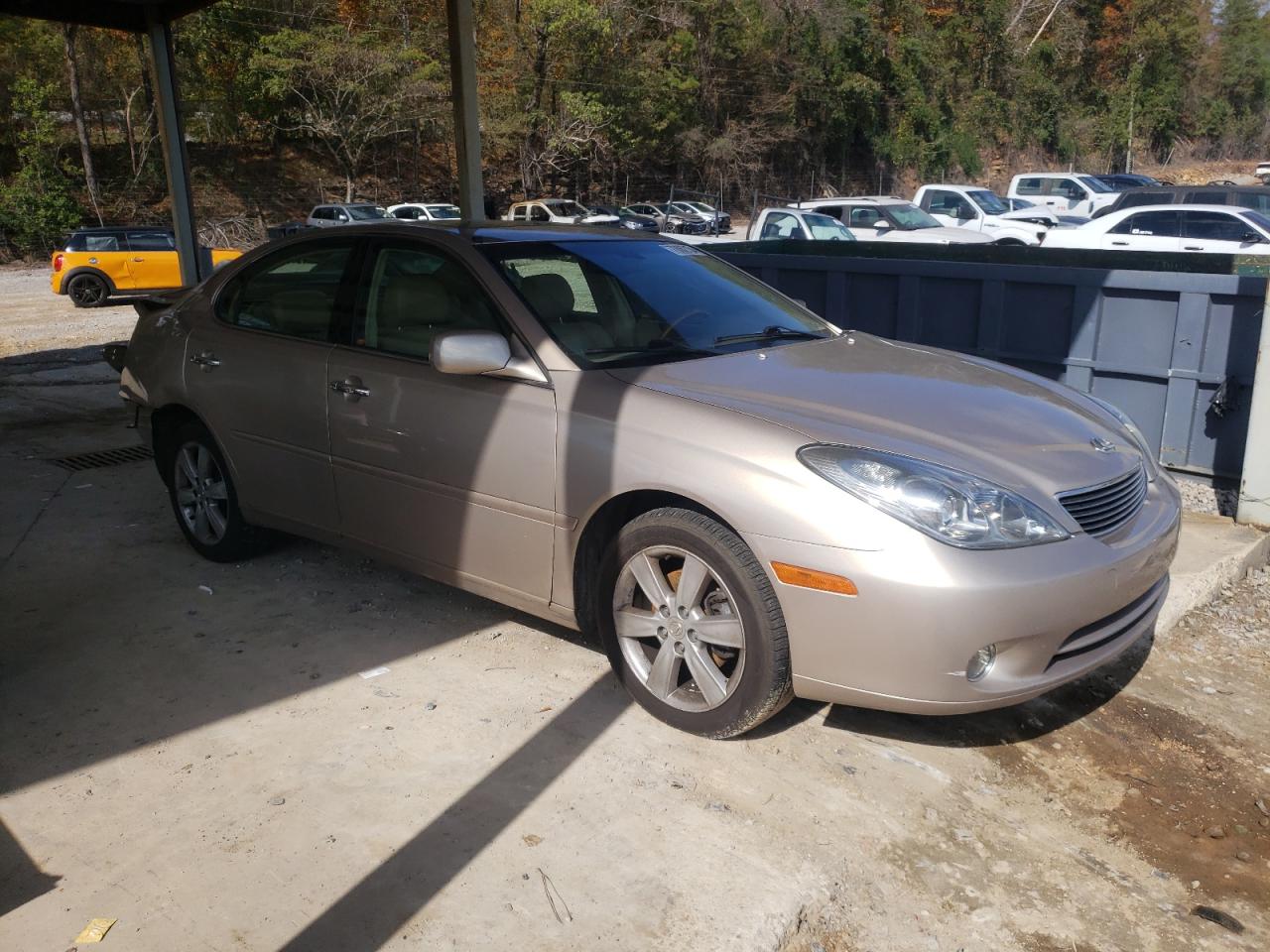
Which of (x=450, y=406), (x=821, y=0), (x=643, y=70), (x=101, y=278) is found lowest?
(x=101, y=278)

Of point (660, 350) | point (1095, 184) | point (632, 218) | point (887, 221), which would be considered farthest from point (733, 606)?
point (632, 218)

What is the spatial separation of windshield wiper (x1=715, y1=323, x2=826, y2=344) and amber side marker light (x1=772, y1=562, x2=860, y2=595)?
1249 millimetres

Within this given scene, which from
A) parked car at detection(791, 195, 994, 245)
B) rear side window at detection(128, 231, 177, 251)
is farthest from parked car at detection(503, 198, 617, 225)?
parked car at detection(791, 195, 994, 245)

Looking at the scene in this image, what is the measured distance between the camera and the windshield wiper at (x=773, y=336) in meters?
4.14

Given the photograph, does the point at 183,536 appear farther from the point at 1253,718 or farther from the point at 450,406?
the point at 1253,718

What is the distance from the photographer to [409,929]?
2633 millimetres

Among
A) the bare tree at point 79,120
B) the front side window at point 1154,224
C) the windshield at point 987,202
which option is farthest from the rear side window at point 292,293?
the bare tree at point 79,120

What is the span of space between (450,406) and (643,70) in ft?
154

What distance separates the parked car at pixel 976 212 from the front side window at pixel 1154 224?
4.33 meters

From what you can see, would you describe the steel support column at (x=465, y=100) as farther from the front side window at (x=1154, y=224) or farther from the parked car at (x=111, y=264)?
the parked car at (x=111, y=264)

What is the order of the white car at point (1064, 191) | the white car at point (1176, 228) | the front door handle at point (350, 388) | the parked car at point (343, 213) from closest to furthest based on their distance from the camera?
the front door handle at point (350, 388)
the white car at point (1176, 228)
the white car at point (1064, 191)
the parked car at point (343, 213)

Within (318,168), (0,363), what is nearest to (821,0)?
(318,168)

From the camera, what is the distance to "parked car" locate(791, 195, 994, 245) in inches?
763

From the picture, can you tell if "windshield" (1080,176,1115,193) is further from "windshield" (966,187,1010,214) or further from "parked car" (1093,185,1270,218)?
"parked car" (1093,185,1270,218)
